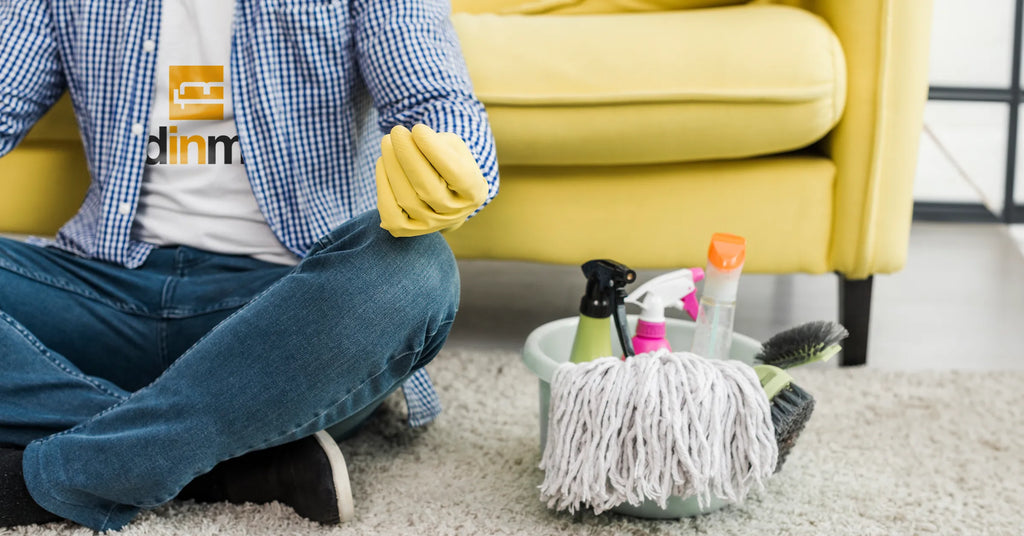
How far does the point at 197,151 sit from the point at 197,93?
0.19ft

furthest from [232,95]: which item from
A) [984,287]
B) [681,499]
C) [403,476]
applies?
[984,287]

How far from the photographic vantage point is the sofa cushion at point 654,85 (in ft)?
3.34

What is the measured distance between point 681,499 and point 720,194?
48 centimetres

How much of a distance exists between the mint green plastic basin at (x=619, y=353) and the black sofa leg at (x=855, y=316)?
369 mm

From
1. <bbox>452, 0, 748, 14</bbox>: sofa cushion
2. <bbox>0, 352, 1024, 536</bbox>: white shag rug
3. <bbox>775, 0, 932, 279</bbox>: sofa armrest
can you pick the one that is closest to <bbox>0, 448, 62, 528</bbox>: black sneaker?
<bbox>0, 352, 1024, 536</bbox>: white shag rug

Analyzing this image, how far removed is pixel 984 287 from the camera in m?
1.61

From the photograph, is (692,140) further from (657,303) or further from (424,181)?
(424,181)

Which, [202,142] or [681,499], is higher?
[202,142]

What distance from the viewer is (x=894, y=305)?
1.51m

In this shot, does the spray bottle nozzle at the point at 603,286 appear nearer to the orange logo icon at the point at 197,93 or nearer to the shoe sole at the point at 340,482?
the shoe sole at the point at 340,482

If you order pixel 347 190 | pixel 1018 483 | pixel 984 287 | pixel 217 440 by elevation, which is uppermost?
pixel 347 190

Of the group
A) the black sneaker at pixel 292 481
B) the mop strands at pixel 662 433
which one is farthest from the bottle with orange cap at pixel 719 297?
the black sneaker at pixel 292 481

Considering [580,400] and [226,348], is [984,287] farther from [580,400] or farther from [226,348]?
[226,348]

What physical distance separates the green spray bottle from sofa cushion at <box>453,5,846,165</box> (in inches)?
11.7
